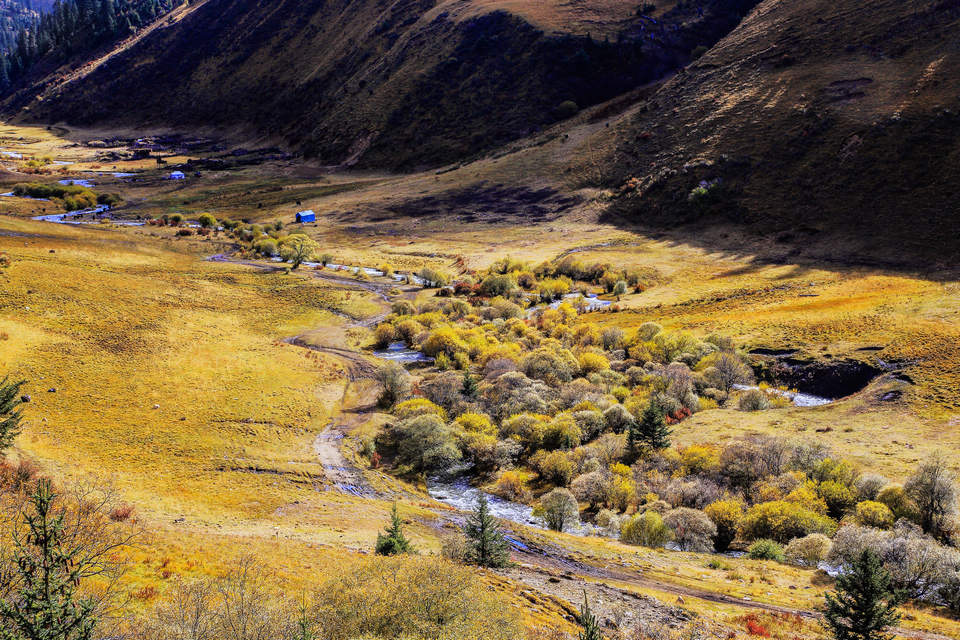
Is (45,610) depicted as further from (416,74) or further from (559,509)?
(416,74)

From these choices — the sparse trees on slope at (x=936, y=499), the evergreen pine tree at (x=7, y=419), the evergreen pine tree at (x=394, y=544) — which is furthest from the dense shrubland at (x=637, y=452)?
the evergreen pine tree at (x=7, y=419)

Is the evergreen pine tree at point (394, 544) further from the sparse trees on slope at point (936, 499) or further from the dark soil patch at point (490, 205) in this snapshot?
the dark soil patch at point (490, 205)

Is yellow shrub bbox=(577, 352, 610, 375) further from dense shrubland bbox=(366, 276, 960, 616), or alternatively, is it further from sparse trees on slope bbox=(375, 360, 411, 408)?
sparse trees on slope bbox=(375, 360, 411, 408)

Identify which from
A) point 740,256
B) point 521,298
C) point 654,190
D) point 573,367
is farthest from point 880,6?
point 573,367

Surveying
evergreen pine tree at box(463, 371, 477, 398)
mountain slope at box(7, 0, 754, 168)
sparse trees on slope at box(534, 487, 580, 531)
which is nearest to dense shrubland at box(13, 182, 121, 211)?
mountain slope at box(7, 0, 754, 168)

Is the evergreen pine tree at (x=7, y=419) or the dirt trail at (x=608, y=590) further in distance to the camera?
the evergreen pine tree at (x=7, y=419)
